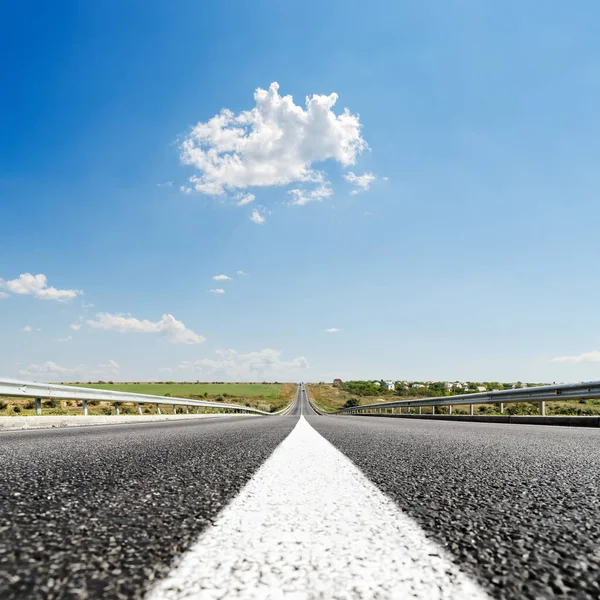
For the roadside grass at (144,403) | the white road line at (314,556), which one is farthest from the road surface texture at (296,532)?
the roadside grass at (144,403)

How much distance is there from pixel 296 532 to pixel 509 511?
2.99ft

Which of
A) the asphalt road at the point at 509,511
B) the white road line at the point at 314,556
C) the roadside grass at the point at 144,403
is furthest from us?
the roadside grass at the point at 144,403

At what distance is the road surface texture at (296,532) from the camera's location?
1.04 meters

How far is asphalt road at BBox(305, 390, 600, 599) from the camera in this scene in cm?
112

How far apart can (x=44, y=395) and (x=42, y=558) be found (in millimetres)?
9057

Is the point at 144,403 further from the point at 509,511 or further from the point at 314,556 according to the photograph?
the point at 314,556

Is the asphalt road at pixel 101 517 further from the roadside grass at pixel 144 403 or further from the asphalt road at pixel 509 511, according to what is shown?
the roadside grass at pixel 144 403

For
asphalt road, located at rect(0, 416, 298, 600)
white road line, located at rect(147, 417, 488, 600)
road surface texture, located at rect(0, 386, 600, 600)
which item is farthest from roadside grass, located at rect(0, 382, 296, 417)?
white road line, located at rect(147, 417, 488, 600)

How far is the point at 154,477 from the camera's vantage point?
8.17 feet

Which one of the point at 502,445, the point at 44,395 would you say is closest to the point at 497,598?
the point at 502,445

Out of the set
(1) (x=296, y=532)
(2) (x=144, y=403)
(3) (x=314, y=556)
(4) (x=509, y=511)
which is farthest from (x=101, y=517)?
(2) (x=144, y=403)

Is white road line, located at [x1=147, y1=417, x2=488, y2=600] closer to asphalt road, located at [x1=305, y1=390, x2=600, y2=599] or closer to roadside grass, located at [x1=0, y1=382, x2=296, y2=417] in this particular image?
asphalt road, located at [x1=305, y1=390, x2=600, y2=599]

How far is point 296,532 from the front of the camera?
1477mm

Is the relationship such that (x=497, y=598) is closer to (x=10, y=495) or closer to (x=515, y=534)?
(x=515, y=534)
